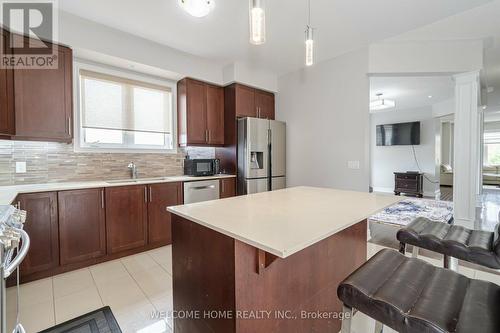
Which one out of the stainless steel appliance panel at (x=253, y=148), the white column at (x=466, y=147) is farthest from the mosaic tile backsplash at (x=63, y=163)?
the white column at (x=466, y=147)

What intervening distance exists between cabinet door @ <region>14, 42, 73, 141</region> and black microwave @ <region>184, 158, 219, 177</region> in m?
1.54

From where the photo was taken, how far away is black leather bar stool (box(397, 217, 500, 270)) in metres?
1.29

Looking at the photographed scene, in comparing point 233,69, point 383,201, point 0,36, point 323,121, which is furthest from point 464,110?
point 0,36

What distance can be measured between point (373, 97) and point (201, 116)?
14.9ft

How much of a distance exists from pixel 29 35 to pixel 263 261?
3.23m

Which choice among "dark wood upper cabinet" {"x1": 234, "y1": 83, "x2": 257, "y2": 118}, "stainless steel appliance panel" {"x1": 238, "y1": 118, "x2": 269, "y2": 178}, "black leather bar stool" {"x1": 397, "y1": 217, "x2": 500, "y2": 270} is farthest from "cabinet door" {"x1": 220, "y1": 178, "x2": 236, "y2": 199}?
"black leather bar stool" {"x1": 397, "y1": 217, "x2": 500, "y2": 270}

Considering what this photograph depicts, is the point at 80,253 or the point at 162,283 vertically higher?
the point at 80,253

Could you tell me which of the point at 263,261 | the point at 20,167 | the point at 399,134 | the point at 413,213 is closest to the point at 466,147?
the point at 413,213

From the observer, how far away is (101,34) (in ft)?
9.12

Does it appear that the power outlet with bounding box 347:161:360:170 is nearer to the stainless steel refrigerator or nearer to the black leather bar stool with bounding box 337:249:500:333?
the stainless steel refrigerator

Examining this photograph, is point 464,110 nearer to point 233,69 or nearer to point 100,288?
point 233,69

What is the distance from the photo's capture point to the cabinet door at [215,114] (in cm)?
394

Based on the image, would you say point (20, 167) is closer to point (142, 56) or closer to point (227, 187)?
point (142, 56)

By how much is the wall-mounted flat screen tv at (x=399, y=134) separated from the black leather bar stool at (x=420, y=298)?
723 centimetres
